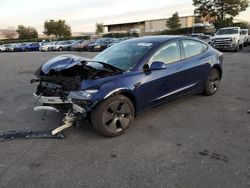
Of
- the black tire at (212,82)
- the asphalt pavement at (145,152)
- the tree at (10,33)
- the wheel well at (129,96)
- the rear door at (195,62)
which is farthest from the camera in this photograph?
the tree at (10,33)

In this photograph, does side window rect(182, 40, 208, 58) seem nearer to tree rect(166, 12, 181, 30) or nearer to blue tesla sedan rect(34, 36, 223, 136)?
blue tesla sedan rect(34, 36, 223, 136)

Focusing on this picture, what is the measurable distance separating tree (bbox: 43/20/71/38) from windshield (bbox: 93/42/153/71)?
241 feet

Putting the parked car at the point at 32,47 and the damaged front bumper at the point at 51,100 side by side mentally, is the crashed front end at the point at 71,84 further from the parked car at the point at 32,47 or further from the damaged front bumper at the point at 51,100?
the parked car at the point at 32,47

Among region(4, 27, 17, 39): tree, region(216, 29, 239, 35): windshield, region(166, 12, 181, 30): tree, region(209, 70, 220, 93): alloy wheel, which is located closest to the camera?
region(209, 70, 220, 93): alloy wheel

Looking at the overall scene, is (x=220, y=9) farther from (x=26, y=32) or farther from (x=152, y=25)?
(x=26, y=32)

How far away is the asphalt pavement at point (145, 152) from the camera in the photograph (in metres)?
3.16

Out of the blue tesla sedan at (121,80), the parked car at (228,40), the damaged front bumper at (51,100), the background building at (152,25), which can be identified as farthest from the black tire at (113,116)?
the background building at (152,25)

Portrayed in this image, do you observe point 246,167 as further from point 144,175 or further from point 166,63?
point 166,63

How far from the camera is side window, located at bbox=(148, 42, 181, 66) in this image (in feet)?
16.4

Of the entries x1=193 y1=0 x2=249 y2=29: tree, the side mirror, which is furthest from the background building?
the side mirror

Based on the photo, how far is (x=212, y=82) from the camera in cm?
653

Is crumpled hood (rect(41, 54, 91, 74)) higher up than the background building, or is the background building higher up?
the background building

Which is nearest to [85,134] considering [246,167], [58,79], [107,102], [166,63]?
[107,102]

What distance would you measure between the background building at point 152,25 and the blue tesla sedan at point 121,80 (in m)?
76.0
